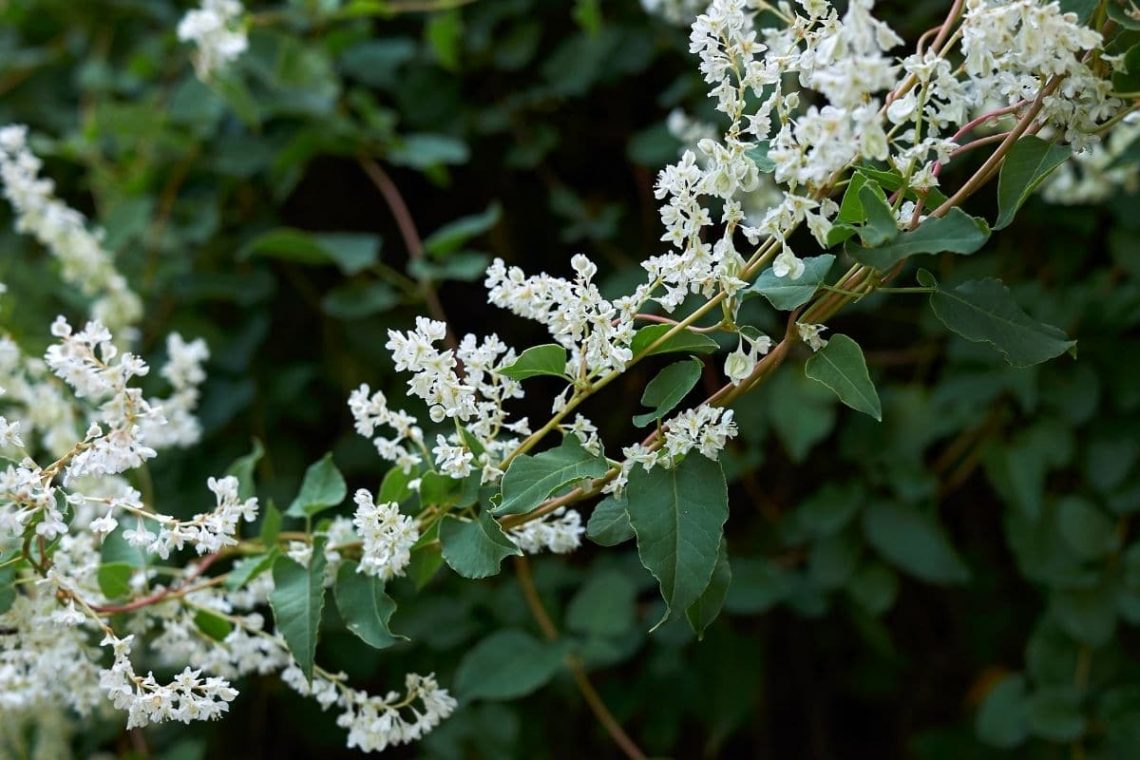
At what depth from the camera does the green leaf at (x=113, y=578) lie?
0.74m

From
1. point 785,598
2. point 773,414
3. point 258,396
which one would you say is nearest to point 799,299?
point 773,414

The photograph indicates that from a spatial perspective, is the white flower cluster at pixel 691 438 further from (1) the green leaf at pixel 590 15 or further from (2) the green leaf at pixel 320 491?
(1) the green leaf at pixel 590 15

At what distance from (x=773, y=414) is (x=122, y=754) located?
0.88m

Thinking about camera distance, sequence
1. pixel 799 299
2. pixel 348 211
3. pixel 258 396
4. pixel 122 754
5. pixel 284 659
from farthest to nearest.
Result: pixel 348 211, pixel 258 396, pixel 122 754, pixel 284 659, pixel 799 299

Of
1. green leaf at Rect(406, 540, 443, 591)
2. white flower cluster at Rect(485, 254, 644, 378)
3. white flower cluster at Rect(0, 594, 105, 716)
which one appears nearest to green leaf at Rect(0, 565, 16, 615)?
white flower cluster at Rect(0, 594, 105, 716)

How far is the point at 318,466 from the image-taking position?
0.76m

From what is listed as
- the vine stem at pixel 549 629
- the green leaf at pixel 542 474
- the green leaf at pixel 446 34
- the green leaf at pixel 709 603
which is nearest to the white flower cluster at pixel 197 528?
the green leaf at pixel 542 474

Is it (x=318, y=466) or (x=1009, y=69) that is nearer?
(x=1009, y=69)

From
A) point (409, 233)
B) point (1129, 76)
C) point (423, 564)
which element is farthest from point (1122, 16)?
point (409, 233)

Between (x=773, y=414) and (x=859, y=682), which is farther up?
(x=773, y=414)

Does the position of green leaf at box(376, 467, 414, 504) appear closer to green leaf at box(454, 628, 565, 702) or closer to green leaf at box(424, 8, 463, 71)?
green leaf at box(454, 628, 565, 702)

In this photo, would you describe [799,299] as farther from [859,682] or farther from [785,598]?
[859,682]

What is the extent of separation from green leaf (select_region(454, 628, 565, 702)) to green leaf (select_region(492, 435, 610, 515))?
0.53m

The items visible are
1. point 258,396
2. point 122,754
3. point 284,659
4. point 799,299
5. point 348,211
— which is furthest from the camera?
point 348,211
